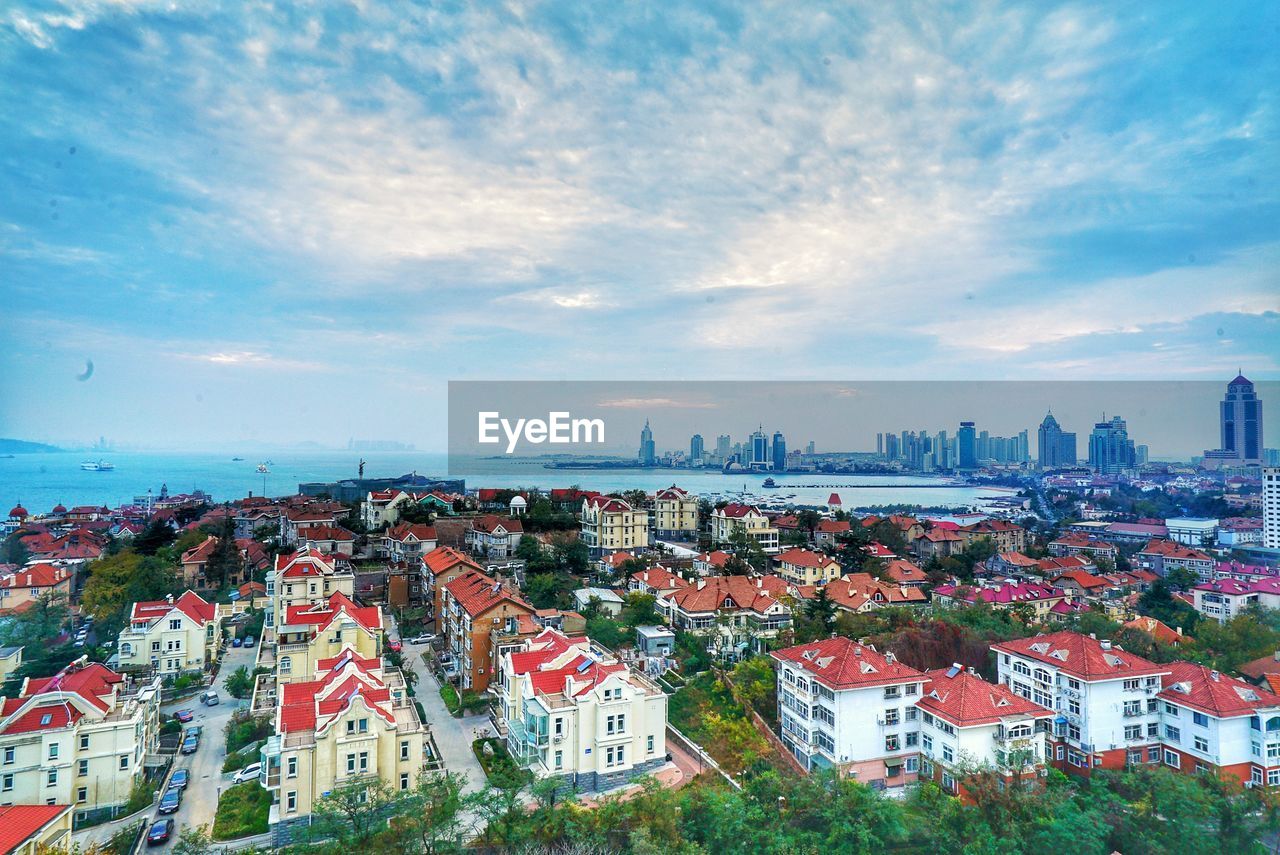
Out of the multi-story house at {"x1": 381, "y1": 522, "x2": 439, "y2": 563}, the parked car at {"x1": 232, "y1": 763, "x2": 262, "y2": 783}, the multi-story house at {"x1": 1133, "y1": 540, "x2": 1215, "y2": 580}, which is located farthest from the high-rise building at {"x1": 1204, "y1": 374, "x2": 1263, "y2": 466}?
the parked car at {"x1": 232, "y1": 763, "x2": 262, "y2": 783}

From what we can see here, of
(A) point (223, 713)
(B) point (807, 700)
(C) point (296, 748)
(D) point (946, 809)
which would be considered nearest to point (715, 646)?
(B) point (807, 700)

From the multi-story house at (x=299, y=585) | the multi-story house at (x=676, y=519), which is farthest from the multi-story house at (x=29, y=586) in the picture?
the multi-story house at (x=676, y=519)

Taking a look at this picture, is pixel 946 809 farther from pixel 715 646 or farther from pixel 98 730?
pixel 98 730

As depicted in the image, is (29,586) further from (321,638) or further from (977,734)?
(977,734)

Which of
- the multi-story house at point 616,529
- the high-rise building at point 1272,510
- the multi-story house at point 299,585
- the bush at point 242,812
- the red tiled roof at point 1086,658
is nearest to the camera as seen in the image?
the bush at point 242,812

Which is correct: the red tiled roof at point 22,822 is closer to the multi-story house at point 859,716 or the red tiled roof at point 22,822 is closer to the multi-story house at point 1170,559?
the multi-story house at point 859,716

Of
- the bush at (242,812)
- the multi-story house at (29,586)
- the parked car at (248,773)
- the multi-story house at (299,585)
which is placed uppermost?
the multi-story house at (299,585)

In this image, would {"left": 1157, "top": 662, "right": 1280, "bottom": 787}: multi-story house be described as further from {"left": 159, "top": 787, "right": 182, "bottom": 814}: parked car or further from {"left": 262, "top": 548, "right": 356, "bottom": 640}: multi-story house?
{"left": 262, "top": 548, "right": 356, "bottom": 640}: multi-story house

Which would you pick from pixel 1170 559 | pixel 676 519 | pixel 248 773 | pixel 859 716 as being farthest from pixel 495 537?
pixel 1170 559
